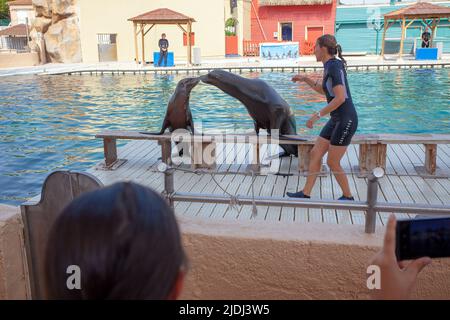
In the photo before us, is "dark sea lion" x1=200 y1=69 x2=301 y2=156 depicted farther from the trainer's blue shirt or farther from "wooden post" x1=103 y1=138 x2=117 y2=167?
the trainer's blue shirt

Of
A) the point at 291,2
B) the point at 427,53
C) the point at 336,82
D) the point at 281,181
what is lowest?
the point at 281,181

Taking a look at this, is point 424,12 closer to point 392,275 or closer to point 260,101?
point 260,101

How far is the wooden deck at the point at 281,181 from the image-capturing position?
14.8 feet

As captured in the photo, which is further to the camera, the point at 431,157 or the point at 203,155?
the point at 203,155

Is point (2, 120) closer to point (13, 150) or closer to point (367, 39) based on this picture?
point (13, 150)

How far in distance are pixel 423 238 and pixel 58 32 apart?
30684 mm

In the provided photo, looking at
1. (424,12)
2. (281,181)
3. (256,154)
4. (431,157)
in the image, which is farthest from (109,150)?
(424,12)

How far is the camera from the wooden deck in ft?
14.8

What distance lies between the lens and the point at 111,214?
87cm

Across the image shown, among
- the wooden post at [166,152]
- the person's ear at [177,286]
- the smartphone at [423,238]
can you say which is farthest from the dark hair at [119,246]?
the wooden post at [166,152]

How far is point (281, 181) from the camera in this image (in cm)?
Result: 569

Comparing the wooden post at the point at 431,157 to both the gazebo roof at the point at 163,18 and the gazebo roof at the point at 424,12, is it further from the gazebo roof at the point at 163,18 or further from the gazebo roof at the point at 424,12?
the gazebo roof at the point at 163,18

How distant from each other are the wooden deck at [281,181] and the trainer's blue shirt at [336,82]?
0.90 metres
